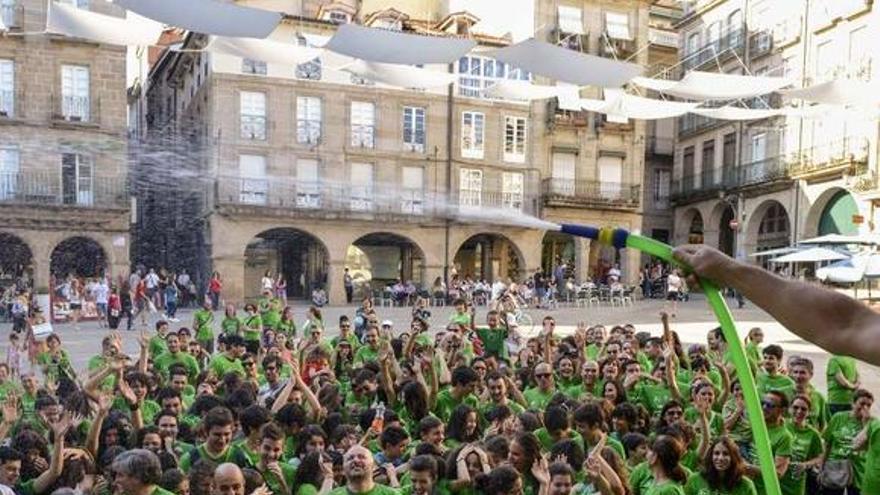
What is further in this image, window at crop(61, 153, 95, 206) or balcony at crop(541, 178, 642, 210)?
balcony at crop(541, 178, 642, 210)

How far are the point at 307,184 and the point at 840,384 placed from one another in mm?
27934

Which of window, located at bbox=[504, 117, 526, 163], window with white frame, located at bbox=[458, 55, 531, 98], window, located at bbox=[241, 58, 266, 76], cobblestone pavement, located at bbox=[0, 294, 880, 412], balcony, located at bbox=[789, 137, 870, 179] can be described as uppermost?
window with white frame, located at bbox=[458, 55, 531, 98]

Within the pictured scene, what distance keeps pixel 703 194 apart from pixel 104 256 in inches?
1101

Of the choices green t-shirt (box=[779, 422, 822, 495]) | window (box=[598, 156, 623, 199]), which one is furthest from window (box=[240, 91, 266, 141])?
green t-shirt (box=[779, 422, 822, 495])

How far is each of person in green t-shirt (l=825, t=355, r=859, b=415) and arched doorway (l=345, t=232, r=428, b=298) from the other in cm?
2854

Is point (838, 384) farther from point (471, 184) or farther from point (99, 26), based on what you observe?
point (471, 184)

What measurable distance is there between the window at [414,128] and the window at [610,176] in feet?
31.2

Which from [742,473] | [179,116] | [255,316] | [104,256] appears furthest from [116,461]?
[179,116]

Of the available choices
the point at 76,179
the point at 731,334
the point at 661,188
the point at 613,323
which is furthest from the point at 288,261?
the point at 731,334

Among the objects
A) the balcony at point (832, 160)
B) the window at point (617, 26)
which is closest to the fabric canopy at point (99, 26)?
the balcony at point (832, 160)

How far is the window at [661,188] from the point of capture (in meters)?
44.6

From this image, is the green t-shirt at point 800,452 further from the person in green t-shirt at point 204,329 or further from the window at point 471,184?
the window at point 471,184

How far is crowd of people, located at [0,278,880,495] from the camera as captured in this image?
5.34 meters

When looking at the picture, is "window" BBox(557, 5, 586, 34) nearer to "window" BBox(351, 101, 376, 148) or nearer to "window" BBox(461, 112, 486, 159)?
"window" BBox(461, 112, 486, 159)
